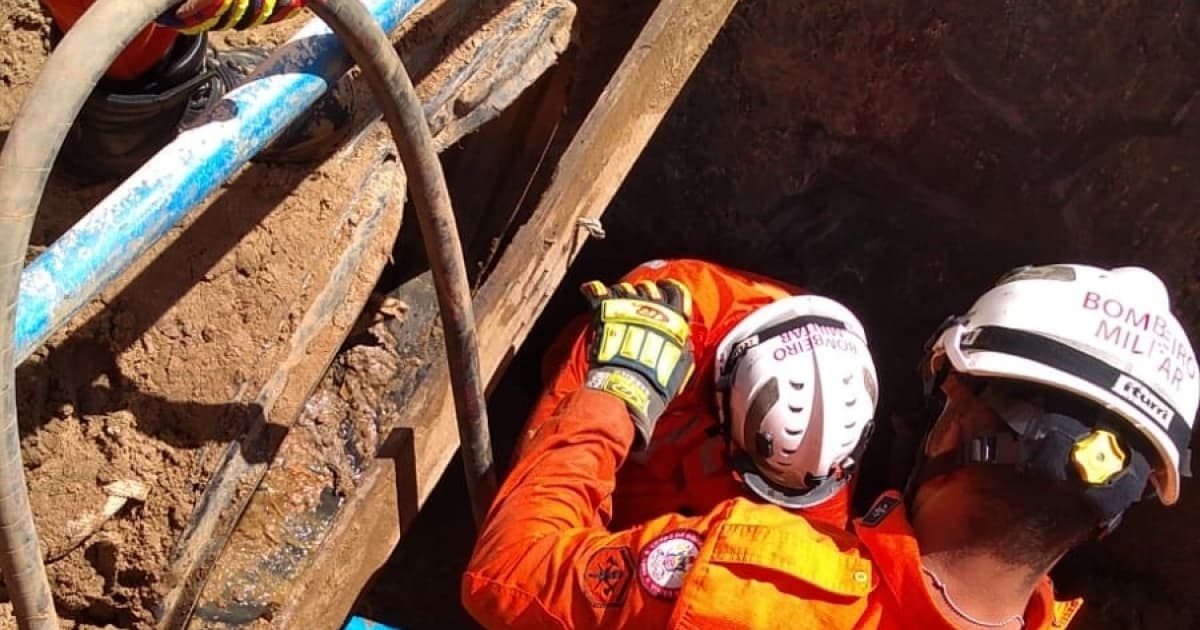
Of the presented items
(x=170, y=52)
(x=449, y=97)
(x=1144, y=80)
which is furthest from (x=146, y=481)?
(x=1144, y=80)

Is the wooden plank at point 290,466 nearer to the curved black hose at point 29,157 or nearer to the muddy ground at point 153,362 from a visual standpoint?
the muddy ground at point 153,362

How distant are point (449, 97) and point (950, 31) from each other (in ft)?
4.42

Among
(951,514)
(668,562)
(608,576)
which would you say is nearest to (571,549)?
(608,576)

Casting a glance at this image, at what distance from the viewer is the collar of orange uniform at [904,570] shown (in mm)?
1965

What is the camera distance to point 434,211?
1880 millimetres

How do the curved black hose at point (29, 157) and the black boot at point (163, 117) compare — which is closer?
the curved black hose at point (29, 157)

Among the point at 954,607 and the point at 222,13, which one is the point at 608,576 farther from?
Result: the point at 222,13

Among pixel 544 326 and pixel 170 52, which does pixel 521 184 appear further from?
pixel 170 52

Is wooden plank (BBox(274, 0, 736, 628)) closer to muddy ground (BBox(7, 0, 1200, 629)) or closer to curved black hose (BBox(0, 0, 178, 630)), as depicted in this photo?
muddy ground (BBox(7, 0, 1200, 629))

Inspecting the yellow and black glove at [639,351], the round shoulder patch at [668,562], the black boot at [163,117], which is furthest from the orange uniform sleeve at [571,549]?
the black boot at [163,117]

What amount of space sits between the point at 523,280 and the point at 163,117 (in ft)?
2.56

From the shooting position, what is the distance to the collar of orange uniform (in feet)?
6.45

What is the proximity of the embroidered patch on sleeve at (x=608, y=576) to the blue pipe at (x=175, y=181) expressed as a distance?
3.05 feet

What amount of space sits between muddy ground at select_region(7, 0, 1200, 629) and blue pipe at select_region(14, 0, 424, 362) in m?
0.49
